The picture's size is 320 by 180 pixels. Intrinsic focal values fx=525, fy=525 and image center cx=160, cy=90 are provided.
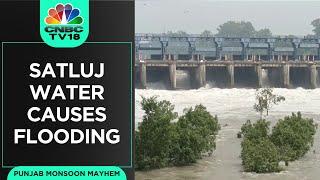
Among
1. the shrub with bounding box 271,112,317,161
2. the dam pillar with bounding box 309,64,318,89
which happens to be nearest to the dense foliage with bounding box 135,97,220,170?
the shrub with bounding box 271,112,317,161

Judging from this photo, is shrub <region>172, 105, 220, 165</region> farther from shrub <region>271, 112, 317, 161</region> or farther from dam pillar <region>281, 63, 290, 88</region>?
dam pillar <region>281, 63, 290, 88</region>

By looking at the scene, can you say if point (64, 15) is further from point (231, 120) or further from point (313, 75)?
point (313, 75)

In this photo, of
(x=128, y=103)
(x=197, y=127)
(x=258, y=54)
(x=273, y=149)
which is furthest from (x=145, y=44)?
(x=128, y=103)

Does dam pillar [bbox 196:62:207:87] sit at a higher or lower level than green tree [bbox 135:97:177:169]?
higher

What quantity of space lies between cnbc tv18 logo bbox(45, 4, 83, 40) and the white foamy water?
2308cm

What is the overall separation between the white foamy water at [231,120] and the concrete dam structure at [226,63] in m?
3.84

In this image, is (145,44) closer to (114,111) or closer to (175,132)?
(175,132)

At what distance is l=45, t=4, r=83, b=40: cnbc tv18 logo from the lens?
8.44 meters

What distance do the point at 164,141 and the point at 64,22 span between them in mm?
24151

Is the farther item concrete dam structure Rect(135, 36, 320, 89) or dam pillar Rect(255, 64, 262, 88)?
concrete dam structure Rect(135, 36, 320, 89)

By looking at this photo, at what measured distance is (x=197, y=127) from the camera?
125ft

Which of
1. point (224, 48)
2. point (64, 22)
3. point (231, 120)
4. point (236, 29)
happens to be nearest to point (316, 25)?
point (236, 29)

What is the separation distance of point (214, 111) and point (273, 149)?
37712 mm

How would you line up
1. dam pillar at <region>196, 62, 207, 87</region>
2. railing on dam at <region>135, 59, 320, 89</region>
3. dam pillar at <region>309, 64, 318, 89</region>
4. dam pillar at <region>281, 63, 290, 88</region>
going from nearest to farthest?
railing on dam at <region>135, 59, 320, 89</region>
dam pillar at <region>196, 62, 207, 87</region>
dam pillar at <region>281, 63, 290, 88</region>
dam pillar at <region>309, 64, 318, 89</region>
